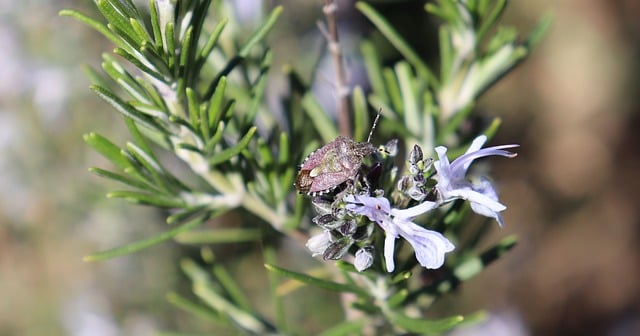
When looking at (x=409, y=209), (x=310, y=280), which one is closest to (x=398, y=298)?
(x=310, y=280)

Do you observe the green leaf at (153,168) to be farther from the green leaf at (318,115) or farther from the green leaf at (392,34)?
the green leaf at (392,34)

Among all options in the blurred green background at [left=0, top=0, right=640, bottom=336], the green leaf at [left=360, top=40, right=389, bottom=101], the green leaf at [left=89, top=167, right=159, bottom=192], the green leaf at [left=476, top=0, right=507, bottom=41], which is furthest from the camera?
the blurred green background at [left=0, top=0, right=640, bottom=336]

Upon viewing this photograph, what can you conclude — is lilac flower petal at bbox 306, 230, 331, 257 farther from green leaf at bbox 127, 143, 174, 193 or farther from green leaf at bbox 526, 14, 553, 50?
green leaf at bbox 526, 14, 553, 50

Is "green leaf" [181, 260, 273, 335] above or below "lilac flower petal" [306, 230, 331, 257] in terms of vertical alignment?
above

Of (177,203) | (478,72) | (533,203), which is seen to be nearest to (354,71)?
(533,203)

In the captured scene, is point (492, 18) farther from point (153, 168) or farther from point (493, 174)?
point (493, 174)

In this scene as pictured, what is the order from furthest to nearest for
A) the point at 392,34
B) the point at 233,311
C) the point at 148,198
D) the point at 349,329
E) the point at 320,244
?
the point at 233,311, the point at 392,34, the point at 349,329, the point at 148,198, the point at 320,244

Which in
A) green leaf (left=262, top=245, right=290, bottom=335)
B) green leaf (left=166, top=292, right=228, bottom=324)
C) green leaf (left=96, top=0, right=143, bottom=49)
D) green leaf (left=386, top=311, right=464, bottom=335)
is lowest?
green leaf (left=386, top=311, right=464, bottom=335)

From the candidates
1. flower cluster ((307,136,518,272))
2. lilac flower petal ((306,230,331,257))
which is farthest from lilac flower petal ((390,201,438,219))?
lilac flower petal ((306,230,331,257))
